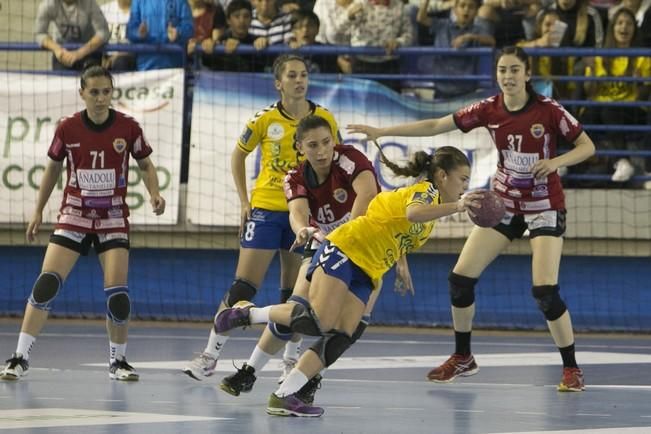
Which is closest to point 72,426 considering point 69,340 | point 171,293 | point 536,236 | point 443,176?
point 443,176

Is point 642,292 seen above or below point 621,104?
below

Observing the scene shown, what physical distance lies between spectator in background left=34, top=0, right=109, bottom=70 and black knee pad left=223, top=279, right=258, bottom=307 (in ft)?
18.1

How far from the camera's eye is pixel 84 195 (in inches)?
394

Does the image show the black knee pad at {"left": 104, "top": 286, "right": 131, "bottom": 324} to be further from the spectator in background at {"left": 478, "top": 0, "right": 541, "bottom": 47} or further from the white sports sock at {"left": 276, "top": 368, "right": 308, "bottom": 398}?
the spectator in background at {"left": 478, "top": 0, "right": 541, "bottom": 47}

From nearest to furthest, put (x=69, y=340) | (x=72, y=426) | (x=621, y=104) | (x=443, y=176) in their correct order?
(x=72, y=426)
(x=443, y=176)
(x=69, y=340)
(x=621, y=104)

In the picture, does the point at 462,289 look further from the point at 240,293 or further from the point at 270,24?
the point at 270,24

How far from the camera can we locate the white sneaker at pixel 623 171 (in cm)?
1415

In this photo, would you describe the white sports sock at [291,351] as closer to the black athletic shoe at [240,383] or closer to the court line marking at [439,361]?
the court line marking at [439,361]

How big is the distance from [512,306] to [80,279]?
4397 mm

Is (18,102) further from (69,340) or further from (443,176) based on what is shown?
(443,176)

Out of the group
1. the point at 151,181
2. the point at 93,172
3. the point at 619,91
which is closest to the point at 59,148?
the point at 93,172

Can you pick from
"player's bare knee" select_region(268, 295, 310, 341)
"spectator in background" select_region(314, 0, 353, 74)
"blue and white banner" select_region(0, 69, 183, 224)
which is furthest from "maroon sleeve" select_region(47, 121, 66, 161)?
"spectator in background" select_region(314, 0, 353, 74)

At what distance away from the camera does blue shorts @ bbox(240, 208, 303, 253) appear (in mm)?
10008

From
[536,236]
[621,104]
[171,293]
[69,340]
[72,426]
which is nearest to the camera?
[72,426]
